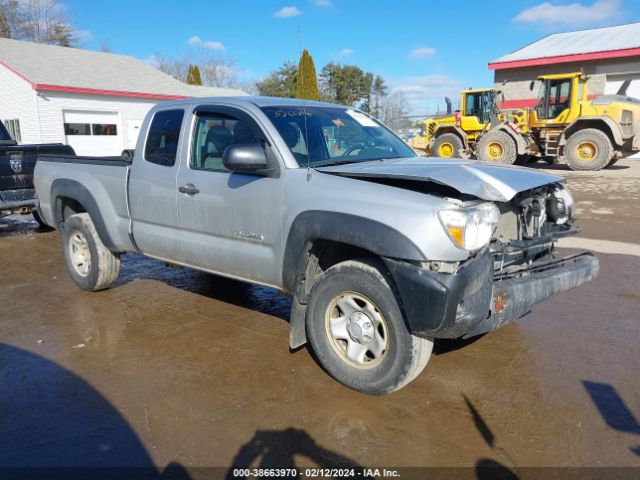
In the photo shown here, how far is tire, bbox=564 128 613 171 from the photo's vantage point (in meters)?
17.4

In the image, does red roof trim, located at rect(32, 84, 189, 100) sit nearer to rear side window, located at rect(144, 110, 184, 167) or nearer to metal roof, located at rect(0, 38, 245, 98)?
metal roof, located at rect(0, 38, 245, 98)

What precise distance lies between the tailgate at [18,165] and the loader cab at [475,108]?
15811 mm

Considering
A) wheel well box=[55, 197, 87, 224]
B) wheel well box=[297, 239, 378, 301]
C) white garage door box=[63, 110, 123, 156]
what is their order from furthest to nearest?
white garage door box=[63, 110, 123, 156], wheel well box=[55, 197, 87, 224], wheel well box=[297, 239, 378, 301]

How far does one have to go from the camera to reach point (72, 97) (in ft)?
69.9

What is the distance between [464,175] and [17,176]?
831 cm

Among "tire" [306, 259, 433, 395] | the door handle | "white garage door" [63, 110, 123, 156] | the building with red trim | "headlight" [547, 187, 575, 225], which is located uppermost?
the building with red trim

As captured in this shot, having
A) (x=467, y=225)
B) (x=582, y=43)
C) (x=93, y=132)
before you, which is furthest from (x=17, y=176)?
(x=582, y=43)

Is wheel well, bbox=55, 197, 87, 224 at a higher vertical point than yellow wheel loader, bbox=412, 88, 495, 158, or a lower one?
lower

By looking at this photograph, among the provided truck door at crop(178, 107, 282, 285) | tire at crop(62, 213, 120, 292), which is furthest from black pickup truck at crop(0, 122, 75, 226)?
truck door at crop(178, 107, 282, 285)

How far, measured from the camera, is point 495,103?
20266mm

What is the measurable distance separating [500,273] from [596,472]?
1.38 metres

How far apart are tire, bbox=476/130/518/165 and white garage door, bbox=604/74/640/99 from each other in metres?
9.20

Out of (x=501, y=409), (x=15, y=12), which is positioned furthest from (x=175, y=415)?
(x=15, y=12)

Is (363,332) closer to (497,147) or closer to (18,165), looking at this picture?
(18,165)
